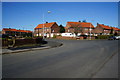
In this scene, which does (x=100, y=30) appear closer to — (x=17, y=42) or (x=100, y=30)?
(x=100, y=30)

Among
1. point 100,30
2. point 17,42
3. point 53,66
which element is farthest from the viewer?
point 100,30

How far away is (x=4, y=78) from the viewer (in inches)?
186

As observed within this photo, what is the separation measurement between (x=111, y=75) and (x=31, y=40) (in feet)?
46.9

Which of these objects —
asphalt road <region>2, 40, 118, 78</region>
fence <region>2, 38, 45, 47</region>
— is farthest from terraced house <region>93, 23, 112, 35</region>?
Answer: asphalt road <region>2, 40, 118, 78</region>

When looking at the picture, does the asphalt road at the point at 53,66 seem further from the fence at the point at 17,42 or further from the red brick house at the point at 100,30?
the red brick house at the point at 100,30

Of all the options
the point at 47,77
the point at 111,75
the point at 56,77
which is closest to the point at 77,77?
the point at 56,77

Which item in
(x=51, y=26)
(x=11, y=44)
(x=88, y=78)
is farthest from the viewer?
(x=51, y=26)

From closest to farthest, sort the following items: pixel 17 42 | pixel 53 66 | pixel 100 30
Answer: pixel 53 66, pixel 17 42, pixel 100 30

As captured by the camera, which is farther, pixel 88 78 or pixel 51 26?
pixel 51 26

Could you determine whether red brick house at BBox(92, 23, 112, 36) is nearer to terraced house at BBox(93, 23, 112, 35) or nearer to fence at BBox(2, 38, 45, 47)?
terraced house at BBox(93, 23, 112, 35)

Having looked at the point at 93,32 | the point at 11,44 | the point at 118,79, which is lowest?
the point at 118,79

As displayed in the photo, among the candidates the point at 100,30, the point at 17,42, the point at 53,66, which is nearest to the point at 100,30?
the point at 100,30

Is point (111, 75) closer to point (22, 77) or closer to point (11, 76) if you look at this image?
point (22, 77)

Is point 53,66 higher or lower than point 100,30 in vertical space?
lower
